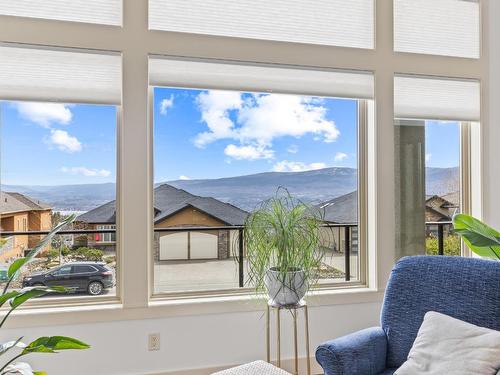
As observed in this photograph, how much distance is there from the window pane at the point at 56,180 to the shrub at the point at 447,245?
7.68ft

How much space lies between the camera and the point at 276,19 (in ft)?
10.2

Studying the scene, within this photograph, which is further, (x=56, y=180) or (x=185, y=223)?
(x=185, y=223)

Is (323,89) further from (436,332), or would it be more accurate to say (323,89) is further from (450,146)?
(436,332)

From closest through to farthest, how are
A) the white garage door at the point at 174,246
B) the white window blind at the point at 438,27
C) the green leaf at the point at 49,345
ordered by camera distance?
the green leaf at the point at 49,345 < the white garage door at the point at 174,246 < the white window blind at the point at 438,27

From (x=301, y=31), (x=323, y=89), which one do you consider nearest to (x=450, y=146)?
(x=323, y=89)

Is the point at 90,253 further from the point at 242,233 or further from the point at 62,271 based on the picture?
the point at 242,233

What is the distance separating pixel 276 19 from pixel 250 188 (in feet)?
3.83

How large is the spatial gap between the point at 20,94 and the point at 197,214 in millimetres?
1309

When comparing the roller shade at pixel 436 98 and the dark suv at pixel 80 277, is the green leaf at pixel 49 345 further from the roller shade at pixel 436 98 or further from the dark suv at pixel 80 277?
the roller shade at pixel 436 98

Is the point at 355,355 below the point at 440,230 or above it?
below

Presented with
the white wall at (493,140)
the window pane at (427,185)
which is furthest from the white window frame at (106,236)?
the white wall at (493,140)

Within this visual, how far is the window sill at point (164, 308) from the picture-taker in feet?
8.91

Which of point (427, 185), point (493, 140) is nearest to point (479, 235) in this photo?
point (427, 185)

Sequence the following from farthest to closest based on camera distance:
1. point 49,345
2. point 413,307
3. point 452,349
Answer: point 413,307, point 452,349, point 49,345
